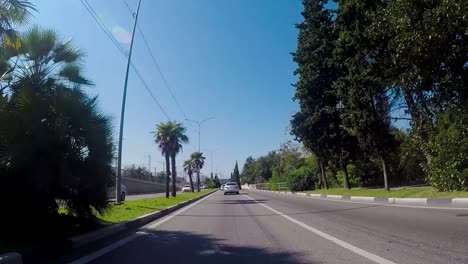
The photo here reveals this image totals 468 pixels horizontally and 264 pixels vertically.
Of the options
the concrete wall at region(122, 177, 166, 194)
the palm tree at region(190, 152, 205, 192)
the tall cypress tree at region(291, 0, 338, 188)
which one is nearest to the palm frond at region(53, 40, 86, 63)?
the tall cypress tree at region(291, 0, 338, 188)

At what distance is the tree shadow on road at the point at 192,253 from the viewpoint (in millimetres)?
8156

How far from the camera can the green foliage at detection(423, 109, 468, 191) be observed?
22.0 m

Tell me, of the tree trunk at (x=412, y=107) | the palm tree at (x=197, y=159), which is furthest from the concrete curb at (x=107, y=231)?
the palm tree at (x=197, y=159)

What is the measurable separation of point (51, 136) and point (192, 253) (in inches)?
175

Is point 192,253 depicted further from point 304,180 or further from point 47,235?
point 304,180

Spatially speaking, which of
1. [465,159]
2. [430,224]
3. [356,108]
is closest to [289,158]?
[356,108]

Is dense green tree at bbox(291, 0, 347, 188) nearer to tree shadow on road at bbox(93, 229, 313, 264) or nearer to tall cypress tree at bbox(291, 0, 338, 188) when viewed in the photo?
tall cypress tree at bbox(291, 0, 338, 188)

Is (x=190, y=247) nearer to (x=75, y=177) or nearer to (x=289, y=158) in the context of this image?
(x=75, y=177)

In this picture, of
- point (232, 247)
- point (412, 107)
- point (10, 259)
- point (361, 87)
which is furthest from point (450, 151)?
point (10, 259)

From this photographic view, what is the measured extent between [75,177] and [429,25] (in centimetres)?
1424

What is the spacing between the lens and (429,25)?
18000 mm

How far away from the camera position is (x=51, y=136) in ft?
35.4

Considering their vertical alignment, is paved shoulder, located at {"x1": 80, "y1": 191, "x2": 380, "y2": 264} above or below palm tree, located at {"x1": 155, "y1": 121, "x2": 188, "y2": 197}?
below

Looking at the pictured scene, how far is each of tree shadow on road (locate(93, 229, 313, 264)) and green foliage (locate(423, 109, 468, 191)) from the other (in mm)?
15399
